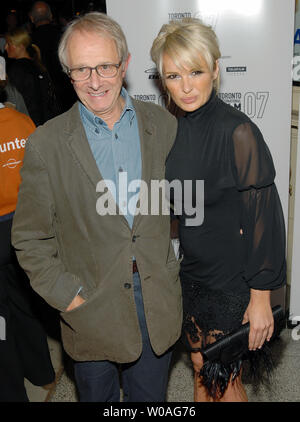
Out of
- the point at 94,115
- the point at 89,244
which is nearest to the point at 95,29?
the point at 94,115

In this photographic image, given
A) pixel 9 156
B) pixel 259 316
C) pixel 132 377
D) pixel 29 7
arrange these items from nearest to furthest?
pixel 259 316 < pixel 132 377 < pixel 9 156 < pixel 29 7

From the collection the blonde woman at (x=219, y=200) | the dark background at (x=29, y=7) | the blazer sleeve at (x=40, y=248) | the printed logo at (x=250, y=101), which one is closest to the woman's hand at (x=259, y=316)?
the blonde woman at (x=219, y=200)

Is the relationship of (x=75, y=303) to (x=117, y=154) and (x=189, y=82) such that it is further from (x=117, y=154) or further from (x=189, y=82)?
(x=189, y=82)

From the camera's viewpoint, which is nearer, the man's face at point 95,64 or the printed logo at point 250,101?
the man's face at point 95,64

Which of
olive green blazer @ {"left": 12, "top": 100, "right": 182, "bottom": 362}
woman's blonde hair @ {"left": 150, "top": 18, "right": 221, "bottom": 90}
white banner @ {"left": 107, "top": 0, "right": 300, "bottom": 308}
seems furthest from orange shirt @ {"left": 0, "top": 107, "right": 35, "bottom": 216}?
woman's blonde hair @ {"left": 150, "top": 18, "right": 221, "bottom": 90}

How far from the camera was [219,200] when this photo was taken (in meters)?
1.77

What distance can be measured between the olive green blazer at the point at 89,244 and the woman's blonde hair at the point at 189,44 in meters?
0.25

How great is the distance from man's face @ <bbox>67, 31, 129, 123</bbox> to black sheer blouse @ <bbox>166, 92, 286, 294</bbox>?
13.5 inches

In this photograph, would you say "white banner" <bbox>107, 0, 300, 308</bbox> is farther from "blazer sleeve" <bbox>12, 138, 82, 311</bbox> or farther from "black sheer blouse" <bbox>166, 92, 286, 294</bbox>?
"blazer sleeve" <bbox>12, 138, 82, 311</bbox>

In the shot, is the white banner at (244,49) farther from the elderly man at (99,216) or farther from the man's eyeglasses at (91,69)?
the man's eyeglasses at (91,69)

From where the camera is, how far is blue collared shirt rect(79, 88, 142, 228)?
1686mm

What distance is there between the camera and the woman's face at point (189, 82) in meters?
1.73

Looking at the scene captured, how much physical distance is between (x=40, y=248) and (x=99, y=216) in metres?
0.26

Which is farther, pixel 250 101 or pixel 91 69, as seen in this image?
pixel 250 101
